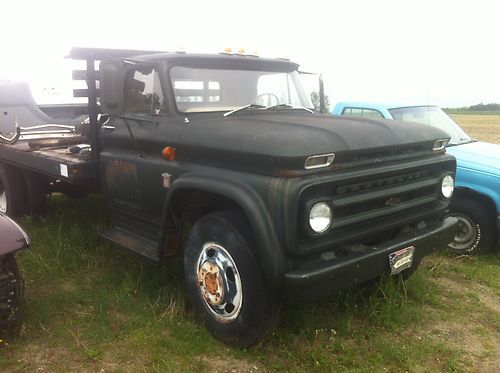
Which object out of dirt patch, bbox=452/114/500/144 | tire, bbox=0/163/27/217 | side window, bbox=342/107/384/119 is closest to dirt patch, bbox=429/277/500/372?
side window, bbox=342/107/384/119

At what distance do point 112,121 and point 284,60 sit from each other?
168 cm

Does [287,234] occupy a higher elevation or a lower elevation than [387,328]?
higher

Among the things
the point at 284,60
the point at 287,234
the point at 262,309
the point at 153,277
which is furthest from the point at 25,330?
the point at 284,60

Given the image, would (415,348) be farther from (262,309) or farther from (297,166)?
(297,166)

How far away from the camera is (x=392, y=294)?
4.09 metres

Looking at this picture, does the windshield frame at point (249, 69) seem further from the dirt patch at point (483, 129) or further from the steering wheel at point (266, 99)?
the dirt patch at point (483, 129)

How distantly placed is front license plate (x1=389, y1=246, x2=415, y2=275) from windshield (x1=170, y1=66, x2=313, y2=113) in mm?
1680

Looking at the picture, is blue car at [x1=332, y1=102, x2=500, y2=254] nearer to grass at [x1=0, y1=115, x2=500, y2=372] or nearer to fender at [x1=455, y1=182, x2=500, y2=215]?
fender at [x1=455, y1=182, x2=500, y2=215]

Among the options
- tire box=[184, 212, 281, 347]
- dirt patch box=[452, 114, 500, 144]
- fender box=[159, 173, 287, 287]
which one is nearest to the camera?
fender box=[159, 173, 287, 287]

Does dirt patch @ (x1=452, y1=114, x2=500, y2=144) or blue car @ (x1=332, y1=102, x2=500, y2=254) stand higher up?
blue car @ (x1=332, y1=102, x2=500, y2=254)

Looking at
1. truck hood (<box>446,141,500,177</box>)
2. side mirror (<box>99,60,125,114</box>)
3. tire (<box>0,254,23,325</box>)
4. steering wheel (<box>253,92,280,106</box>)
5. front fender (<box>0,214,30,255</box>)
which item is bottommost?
tire (<box>0,254,23,325</box>)

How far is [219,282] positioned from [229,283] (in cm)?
8

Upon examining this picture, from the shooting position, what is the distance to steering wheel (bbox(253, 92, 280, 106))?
4342 millimetres

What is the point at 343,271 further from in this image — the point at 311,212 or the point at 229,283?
the point at 229,283
